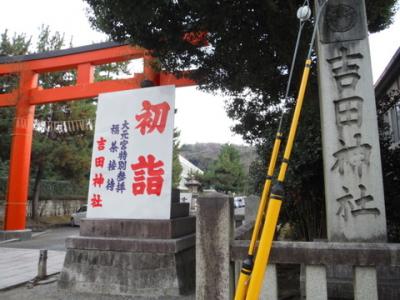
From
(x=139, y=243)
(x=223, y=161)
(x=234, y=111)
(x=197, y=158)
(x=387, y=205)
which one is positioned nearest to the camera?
(x=387, y=205)

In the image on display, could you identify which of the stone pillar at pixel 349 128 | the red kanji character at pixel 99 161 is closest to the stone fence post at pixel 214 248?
the stone pillar at pixel 349 128

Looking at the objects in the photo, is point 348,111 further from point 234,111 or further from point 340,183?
point 234,111

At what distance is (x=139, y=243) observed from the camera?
555 cm

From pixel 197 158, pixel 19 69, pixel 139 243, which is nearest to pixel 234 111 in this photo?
pixel 139 243

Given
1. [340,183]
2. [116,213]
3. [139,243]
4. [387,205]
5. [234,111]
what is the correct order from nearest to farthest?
[340,183], [387,205], [139,243], [116,213], [234,111]

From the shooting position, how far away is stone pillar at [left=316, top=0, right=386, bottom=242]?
3.04 metres

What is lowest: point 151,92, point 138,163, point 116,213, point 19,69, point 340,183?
point 116,213

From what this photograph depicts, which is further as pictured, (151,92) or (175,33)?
(151,92)

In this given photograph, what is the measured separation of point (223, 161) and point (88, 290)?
3253 cm

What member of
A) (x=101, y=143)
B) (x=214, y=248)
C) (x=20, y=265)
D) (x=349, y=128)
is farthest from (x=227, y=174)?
(x=214, y=248)

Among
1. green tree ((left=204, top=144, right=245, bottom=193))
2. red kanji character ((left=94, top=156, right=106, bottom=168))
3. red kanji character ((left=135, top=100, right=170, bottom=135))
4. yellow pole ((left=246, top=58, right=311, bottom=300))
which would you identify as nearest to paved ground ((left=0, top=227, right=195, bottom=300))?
red kanji character ((left=94, top=156, right=106, bottom=168))

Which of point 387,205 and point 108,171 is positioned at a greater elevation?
point 108,171

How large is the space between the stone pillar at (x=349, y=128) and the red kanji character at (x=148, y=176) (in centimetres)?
316

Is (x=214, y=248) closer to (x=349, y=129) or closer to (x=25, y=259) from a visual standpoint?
(x=349, y=129)
